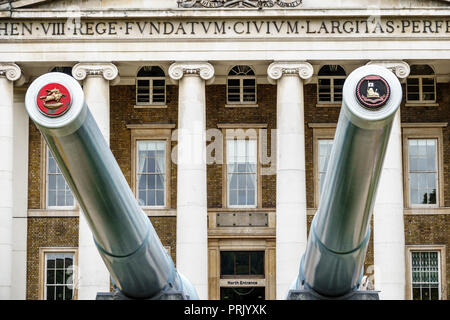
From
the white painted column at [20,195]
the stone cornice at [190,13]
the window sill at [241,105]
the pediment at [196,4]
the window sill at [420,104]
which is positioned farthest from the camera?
the window sill at [241,105]

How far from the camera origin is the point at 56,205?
3994 cm

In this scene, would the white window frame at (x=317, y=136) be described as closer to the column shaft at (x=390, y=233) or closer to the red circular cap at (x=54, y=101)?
the column shaft at (x=390, y=233)

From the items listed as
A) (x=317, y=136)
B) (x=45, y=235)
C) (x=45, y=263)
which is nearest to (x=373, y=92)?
(x=317, y=136)

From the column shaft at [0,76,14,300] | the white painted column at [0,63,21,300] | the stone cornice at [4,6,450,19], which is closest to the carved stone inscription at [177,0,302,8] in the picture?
the stone cornice at [4,6,450,19]

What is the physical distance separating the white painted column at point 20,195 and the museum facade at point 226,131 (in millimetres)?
57

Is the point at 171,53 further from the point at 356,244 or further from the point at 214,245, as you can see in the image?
the point at 356,244

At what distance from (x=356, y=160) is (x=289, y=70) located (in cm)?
3074

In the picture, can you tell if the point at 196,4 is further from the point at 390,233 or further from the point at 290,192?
the point at 390,233

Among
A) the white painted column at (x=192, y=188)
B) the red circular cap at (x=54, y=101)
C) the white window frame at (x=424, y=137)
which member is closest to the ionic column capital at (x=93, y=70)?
the white painted column at (x=192, y=188)

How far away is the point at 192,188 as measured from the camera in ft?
116

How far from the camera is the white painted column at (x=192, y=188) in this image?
35.0 meters

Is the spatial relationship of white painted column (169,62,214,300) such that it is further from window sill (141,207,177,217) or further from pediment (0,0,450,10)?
window sill (141,207,177,217)

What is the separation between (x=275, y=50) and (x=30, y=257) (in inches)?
509

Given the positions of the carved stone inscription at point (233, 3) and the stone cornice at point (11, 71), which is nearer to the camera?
the carved stone inscription at point (233, 3)
